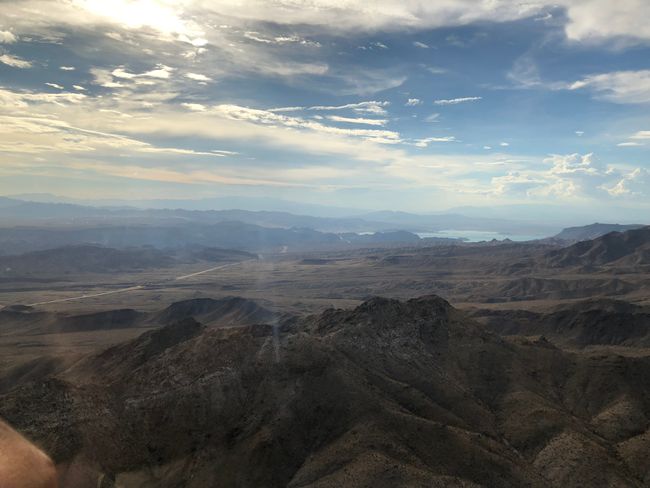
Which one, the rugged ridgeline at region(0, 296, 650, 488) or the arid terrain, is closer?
the rugged ridgeline at region(0, 296, 650, 488)

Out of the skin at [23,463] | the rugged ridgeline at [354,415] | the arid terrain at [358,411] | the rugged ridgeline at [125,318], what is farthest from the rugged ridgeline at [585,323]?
the skin at [23,463]

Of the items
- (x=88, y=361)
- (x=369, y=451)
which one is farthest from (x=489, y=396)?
(x=88, y=361)

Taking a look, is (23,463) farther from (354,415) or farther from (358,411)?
(358,411)

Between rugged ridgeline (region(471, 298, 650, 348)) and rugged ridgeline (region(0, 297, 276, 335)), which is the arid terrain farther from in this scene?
rugged ridgeline (region(0, 297, 276, 335))

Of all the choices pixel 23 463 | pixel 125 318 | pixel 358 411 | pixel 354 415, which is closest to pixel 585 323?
pixel 358 411

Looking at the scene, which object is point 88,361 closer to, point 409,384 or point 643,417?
point 409,384

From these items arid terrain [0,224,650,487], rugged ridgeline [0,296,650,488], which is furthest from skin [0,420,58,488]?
rugged ridgeline [0,296,650,488]

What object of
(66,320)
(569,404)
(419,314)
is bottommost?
(66,320)
